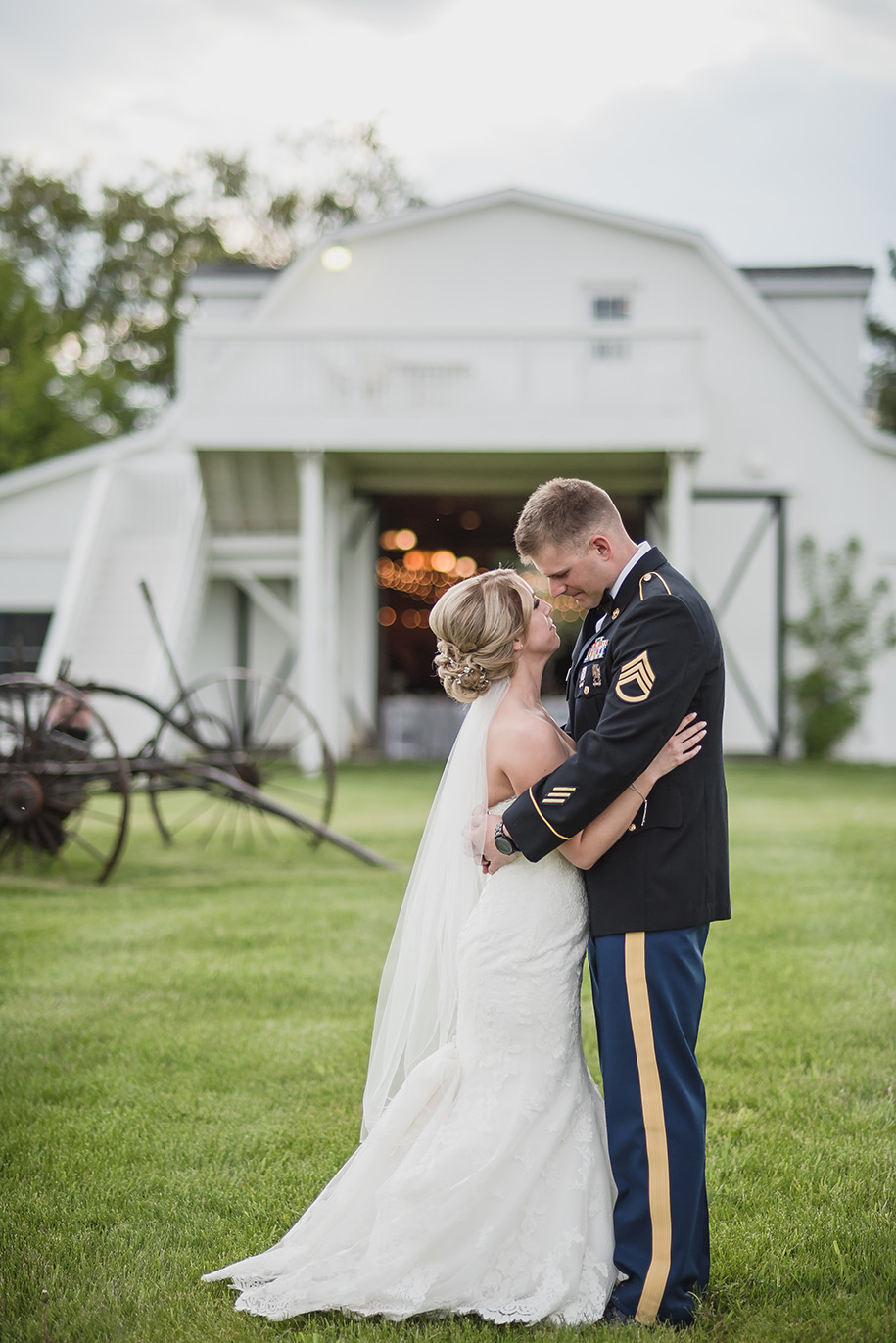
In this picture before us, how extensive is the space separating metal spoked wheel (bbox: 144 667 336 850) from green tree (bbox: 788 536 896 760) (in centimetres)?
722

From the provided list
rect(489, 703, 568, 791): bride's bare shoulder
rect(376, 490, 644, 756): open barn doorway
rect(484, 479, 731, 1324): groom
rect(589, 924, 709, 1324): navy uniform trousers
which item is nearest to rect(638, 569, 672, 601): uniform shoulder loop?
rect(484, 479, 731, 1324): groom


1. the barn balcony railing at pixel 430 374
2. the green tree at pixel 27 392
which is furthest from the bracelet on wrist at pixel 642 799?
the green tree at pixel 27 392

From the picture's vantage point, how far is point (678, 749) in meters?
2.59

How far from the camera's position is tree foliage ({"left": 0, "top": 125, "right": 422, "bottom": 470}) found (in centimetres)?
3102

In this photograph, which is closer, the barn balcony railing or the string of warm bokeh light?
the barn balcony railing

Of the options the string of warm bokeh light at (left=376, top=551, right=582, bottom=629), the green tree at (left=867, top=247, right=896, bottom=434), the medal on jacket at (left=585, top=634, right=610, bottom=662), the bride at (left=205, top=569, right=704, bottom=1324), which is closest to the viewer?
the bride at (left=205, top=569, right=704, bottom=1324)

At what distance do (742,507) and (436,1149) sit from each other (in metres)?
15.7

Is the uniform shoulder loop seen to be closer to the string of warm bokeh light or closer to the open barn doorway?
the open barn doorway

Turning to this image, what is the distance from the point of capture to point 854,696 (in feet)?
56.8

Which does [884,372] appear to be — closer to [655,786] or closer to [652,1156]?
[655,786]

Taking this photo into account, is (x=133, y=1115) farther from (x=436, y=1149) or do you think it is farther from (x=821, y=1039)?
(x=821, y=1039)

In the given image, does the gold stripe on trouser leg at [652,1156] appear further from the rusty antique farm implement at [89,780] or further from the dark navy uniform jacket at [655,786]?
the rusty antique farm implement at [89,780]

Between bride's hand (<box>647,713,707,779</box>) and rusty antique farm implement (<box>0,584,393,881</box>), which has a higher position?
bride's hand (<box>647,713,707,779</box>)

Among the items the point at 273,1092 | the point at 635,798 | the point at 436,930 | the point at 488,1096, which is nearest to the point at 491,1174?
the point at 488,1096
